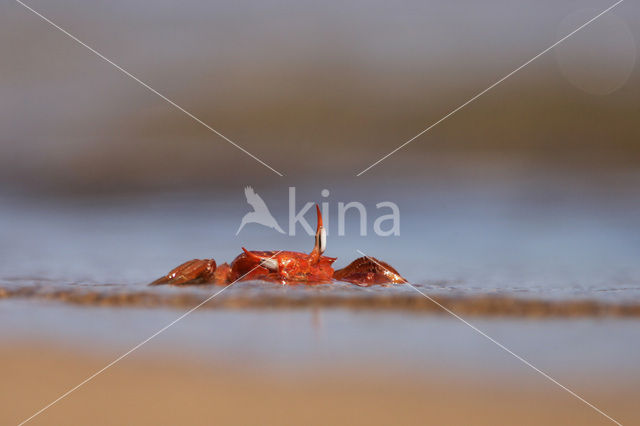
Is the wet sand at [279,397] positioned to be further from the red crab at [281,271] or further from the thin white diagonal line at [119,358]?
the red crab at [281,271]

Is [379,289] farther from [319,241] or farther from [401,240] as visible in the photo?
[401,240]

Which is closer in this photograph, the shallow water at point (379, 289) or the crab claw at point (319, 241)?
the shallow water at point (379, 289)

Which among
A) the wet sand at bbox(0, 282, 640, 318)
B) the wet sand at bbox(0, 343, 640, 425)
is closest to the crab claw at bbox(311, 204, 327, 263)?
the wet sand at bbox(0, 282, 640, 318)

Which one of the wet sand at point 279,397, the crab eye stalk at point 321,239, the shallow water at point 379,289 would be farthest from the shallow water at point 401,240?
the wet sand at point 279,397

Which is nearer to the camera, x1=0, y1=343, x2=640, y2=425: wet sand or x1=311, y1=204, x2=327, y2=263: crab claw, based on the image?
x1=0, y1=343, x2=640, y2=425: wet sand

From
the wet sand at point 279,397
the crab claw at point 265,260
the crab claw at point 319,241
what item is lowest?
the wet sand at point 279,397

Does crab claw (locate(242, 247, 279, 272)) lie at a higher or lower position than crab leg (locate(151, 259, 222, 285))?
higher

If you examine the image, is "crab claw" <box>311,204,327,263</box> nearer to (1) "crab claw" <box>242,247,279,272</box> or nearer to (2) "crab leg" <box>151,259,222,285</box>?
(1) "crab claw" <box>242,247,279,272</box>
